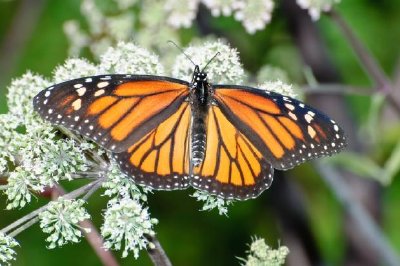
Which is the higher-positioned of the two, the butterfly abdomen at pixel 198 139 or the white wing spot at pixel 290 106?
the butterfly abdomen at pixel 198 139

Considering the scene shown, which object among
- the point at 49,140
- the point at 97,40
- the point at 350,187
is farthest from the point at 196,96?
the point at 350,187

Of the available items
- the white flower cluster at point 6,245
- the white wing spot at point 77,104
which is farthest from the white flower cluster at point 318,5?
the white flower cluster at point 6,245

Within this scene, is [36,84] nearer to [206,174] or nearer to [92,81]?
[92,81]

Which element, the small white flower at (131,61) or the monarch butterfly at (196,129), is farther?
the small white flower at (131,61)

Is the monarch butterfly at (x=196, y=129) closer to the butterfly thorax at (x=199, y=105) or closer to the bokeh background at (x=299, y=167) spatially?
the butterfly thorax at (x=199, y=105)

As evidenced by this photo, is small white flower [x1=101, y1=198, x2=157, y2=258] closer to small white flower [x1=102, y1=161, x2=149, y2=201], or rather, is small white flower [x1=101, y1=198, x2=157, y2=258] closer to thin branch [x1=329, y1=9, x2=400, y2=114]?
small white flower [x1=102, y1=161, x2=149, y2=201]

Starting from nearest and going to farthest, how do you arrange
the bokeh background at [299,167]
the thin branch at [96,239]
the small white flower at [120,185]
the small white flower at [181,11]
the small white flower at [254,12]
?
the small white flower at [120,185] < the thin branch at [96,239] < the small white flower at [254,12] < the small white flower at [181,11] < the bokeh background at [299,167]
